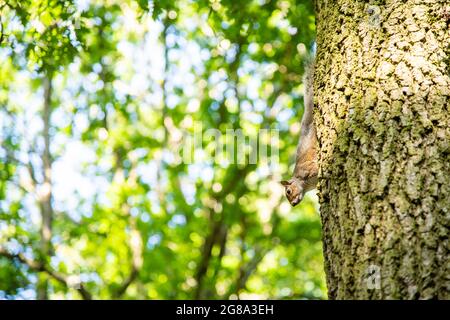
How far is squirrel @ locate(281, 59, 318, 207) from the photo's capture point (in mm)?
3106

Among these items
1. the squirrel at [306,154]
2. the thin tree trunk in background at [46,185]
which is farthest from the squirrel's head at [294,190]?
the thin tree trunk in background at [46,185]

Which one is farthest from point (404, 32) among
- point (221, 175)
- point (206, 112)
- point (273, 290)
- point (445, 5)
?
point (273, 290)

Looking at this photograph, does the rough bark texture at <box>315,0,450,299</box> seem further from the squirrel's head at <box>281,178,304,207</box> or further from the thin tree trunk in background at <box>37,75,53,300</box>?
the thin tree trunk in background at <box>37,75,53,300</box>

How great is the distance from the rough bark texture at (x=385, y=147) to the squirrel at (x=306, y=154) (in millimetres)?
995

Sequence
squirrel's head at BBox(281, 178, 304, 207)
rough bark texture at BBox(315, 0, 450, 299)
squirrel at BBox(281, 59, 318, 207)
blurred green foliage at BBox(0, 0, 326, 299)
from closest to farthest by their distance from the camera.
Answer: rough bark texture at BBox(315, 0, 450, 299) → squirrel at BBox(281, 59, 318, 207) → squirrel's head at BBox(281, 178, 304, 207) → blurred green foliage at BBox(0, 0, 326, 299)

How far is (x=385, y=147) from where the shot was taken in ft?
5.29

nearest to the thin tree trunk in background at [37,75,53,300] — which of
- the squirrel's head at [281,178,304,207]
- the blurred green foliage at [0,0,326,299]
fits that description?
the blurred green foliage at [0,0,326,299]

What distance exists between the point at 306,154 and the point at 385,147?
5.41 ft

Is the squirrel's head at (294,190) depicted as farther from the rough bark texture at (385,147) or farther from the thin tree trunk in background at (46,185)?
the thin tree trunk in background at (46,185)

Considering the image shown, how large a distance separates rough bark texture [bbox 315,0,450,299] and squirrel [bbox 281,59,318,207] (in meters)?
1.00

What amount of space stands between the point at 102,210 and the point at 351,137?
5.99 meters

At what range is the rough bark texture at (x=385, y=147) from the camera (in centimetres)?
142

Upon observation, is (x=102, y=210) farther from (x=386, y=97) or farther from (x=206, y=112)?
(x=386, y=97)

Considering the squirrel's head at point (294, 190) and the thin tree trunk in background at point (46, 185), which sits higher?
the thin tree trunk in background at point (46, 185)
